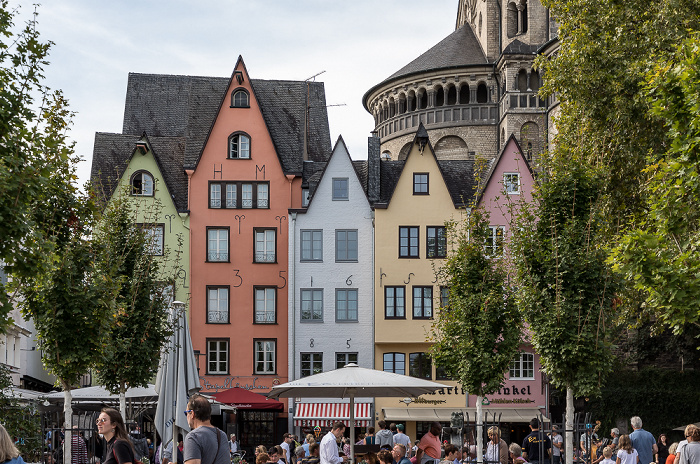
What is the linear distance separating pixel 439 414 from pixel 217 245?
12.2 m

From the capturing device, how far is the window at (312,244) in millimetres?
43438

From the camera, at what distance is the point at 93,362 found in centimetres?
1706

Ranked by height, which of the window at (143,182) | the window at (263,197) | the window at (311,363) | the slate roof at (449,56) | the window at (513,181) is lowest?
the window at (311,363)

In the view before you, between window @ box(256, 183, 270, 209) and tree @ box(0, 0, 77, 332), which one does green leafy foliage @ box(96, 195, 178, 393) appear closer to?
tree @ box(0, 0, 77, 332)

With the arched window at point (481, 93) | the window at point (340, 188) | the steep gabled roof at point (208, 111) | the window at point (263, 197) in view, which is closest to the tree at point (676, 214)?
the window at point (340, 188)

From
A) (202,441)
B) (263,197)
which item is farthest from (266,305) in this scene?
(202,441)

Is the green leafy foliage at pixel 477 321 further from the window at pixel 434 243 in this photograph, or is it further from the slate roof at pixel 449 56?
the slate roof at pixel 449 56

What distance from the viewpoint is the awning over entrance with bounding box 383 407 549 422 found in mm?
41312

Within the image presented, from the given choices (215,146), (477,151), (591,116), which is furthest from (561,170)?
(477,151)

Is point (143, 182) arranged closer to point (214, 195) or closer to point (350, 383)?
point (214, 195)

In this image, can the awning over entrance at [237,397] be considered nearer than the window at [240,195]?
Yes

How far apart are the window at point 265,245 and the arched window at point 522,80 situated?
2050 centimetres

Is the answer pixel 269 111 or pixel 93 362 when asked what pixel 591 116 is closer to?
pixel 93 362

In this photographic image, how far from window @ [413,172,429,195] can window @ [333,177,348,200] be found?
306 centimetres
